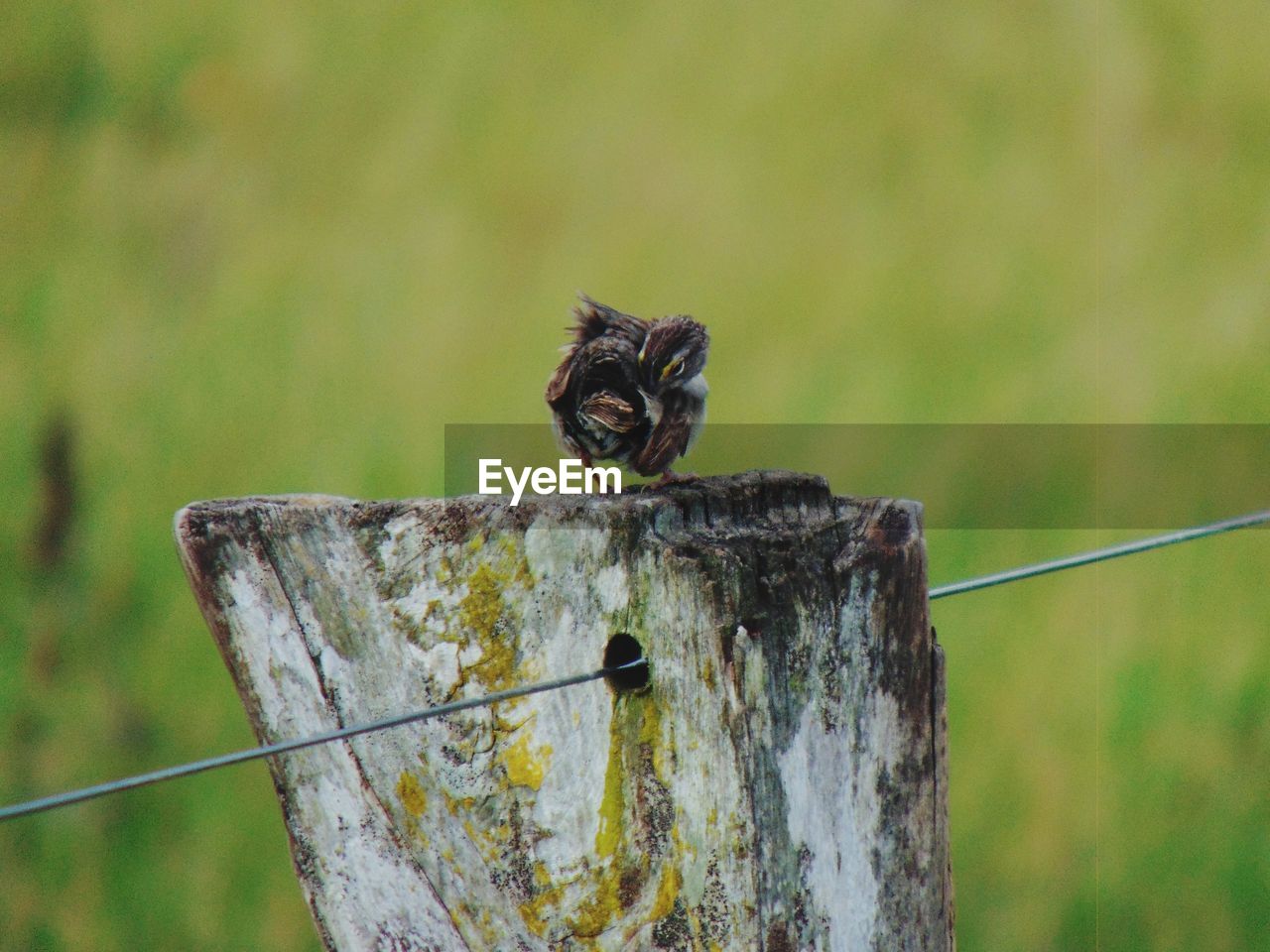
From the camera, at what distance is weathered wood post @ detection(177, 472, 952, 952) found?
1.12 meters

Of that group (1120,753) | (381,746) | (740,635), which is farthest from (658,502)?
(1120,753)

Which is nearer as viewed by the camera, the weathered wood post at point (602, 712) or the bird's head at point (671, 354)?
the weathered wood post at point (602, 712)

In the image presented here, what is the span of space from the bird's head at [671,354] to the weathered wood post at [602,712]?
367 millimetres

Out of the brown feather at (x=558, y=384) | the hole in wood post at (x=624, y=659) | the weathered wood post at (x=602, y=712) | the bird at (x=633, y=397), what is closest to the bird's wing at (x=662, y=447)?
the bird at (x=633, y=397)

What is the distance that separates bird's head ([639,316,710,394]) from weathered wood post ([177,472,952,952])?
37 cm

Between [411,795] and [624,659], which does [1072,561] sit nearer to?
[624,659]

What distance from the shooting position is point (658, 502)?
117 cm

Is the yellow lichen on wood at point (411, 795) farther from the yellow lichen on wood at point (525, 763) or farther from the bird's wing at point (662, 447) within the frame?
the bird's wing at point (662, 447)

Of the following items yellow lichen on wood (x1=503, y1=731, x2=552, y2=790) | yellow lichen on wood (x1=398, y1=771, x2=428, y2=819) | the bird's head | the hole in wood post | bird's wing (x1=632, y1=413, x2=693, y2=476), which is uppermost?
the bird's head

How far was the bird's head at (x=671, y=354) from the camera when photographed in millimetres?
1640

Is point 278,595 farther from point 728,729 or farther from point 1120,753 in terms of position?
→ point 1120,753

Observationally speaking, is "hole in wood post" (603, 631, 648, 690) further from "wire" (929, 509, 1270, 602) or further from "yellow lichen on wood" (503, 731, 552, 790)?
"wire" (929, 509, 1270, 602)

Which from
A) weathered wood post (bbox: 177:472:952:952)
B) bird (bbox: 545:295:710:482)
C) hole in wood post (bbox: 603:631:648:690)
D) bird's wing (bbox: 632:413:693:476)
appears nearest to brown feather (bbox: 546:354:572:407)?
bird (bbox: 545:295:710:482)

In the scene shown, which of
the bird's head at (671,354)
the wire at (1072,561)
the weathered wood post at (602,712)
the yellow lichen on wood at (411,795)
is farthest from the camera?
the bird's head at (671,354)
